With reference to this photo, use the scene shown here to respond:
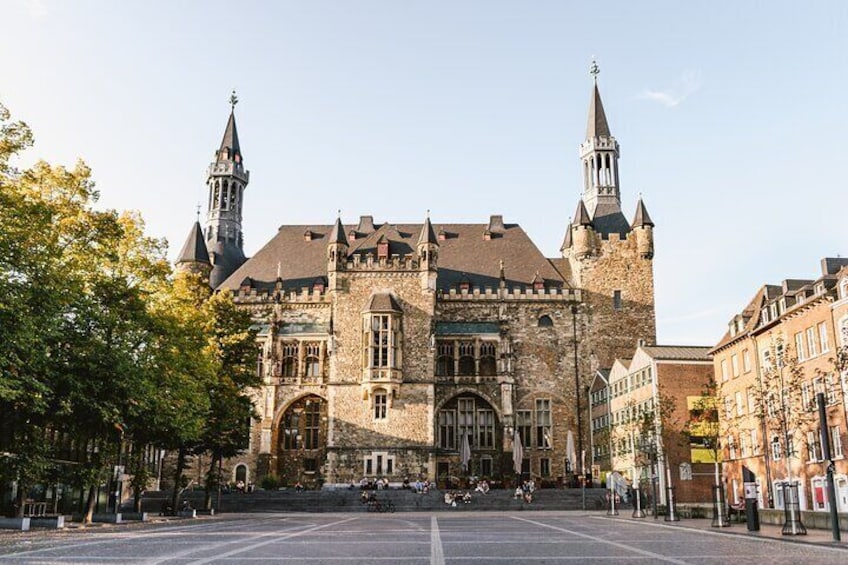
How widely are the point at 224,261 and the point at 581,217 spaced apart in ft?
98.7

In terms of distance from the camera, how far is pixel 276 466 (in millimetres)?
56656

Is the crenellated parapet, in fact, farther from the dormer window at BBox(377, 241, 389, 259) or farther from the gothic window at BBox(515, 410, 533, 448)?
the gothic window at BBox(515, 410, 533, 448)

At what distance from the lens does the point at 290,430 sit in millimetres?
57875

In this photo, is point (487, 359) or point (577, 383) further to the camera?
point (487, 359)

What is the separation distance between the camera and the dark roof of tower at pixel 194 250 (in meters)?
58.6

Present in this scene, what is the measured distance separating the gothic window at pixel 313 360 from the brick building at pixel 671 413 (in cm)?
2185

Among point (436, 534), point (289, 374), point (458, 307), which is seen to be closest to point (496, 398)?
point (458, 307)

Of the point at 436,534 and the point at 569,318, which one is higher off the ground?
the point at 569,318

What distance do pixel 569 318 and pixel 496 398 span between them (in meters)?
8.37

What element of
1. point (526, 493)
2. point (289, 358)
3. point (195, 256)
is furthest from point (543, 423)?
point (195, 256)

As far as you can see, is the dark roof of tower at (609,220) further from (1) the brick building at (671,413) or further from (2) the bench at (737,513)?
(2) the bench at (737,513)

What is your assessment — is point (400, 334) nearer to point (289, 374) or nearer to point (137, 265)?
point (289, 374)

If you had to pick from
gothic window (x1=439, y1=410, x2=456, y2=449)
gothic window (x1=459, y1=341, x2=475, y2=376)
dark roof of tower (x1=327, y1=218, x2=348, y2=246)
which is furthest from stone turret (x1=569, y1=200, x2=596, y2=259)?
dark roof of tower (x1=327, y1=218, x2=348, y2=246)

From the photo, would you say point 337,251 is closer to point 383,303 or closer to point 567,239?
point 383,303
